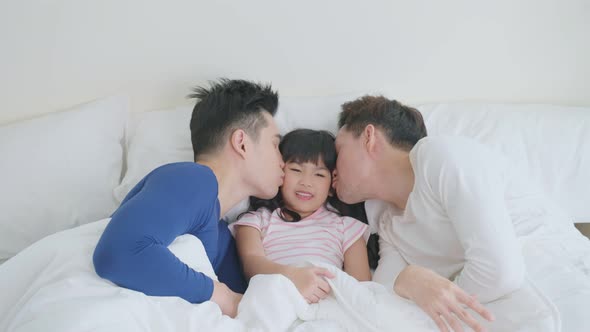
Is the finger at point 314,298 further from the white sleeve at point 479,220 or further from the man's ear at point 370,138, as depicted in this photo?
the man's ear at point 370,138

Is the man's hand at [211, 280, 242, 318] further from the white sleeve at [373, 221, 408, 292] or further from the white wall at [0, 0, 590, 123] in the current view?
the white wall at [0, 0, 590, 123]

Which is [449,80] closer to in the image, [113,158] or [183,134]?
[183,134]

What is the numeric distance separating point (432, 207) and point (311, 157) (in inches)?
14.9

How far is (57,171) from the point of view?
1425 mm

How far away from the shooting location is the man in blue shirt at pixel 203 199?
0.97 metres

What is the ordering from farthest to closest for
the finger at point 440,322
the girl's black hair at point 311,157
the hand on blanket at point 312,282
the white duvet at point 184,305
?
1. the girl's black hair at point 311,157
2. the hand on blanket at point 312,282
3. the finger at point 440,322
4. the white duvet at point 184,305

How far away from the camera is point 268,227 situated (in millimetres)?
1459

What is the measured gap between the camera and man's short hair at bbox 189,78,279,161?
134 centimetres

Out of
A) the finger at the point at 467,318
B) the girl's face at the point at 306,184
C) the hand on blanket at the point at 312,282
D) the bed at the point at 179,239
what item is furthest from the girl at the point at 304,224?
the finger at the point at 467,318

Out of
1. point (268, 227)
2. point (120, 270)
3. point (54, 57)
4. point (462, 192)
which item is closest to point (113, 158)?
point (54, 57)

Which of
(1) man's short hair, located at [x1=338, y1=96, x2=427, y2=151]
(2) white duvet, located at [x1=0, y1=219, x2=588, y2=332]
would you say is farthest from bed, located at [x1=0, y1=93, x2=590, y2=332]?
(1) man's short hair, located at [x1=338, y1=96, x2=427, y2=151]

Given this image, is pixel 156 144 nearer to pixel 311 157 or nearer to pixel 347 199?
pixel 311 157

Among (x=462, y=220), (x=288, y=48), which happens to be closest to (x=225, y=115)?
(x=288, y=48)

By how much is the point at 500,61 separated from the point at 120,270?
4.51 ft
